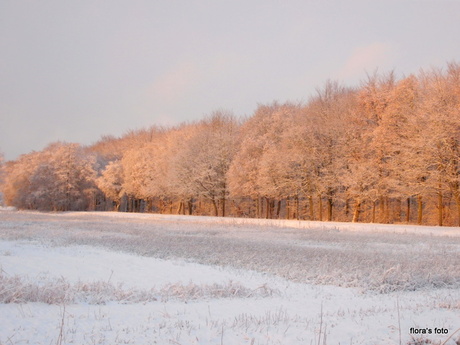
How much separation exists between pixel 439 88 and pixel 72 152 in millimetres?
60294

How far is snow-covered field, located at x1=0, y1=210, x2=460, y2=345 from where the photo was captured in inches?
233

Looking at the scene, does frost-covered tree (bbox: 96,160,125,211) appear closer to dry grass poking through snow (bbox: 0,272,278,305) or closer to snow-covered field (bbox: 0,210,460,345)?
snow-covered field (bbox: 0,210,460,345)

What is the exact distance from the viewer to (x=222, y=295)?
9.27 m

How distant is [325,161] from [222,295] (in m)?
34.8

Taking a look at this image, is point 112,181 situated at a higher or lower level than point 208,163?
lower

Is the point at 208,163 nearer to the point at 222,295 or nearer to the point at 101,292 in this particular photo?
the point at 222,295

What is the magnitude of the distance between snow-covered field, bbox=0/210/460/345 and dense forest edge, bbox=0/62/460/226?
17259mm

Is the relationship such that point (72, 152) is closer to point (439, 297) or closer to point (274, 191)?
point (274, 191)

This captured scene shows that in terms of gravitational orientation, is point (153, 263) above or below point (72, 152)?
below

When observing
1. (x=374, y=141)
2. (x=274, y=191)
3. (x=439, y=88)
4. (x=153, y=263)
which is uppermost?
(x=439, y=88)

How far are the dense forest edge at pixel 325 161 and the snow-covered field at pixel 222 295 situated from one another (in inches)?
679

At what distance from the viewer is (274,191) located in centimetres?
4400

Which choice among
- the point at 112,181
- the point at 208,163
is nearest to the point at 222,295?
the point at 208,163

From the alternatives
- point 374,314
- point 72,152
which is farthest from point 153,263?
point 72,152
